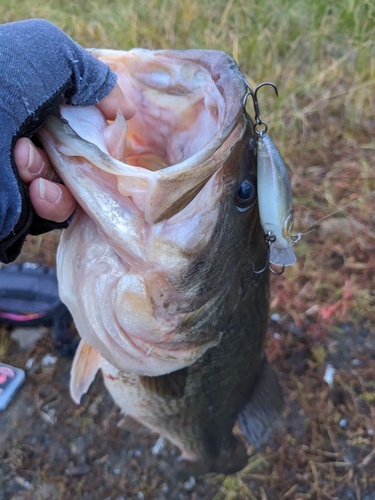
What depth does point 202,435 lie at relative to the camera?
169cm

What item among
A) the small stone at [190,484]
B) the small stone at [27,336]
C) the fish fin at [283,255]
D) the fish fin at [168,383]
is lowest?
the small stone at [190,484]

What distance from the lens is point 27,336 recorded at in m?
2.57

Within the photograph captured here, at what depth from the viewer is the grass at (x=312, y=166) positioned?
2244 millimetres

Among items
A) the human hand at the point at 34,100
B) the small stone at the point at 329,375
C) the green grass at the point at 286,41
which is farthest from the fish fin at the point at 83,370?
the green grass at the point at 286,41

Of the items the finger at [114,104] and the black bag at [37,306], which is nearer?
the finger at [114,104]

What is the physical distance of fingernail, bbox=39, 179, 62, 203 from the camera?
99 centimetres

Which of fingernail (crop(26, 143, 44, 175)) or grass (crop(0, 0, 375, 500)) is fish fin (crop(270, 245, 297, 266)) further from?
grass (crop(0, 0, 375, 500))

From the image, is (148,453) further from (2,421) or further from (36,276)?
(36,276)

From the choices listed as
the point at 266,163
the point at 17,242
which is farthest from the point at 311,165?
the point at 17,242

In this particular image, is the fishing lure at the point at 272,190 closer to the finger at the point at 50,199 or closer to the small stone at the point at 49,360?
the finger at the point at 50,199

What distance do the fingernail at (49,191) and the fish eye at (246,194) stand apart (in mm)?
418

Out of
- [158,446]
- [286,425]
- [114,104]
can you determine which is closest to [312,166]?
[286,425]

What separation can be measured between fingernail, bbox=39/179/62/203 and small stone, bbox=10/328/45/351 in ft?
5.81

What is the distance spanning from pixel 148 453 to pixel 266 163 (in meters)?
1.82
